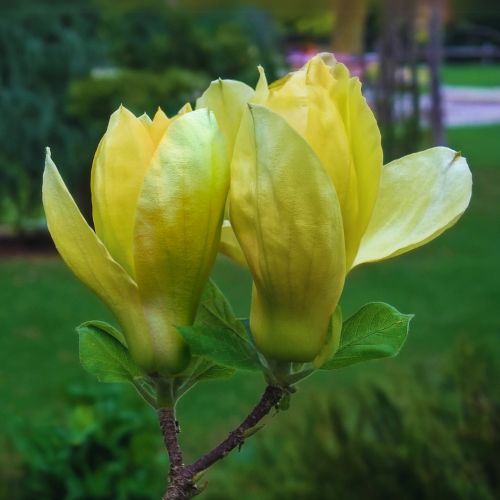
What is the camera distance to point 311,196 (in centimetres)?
32

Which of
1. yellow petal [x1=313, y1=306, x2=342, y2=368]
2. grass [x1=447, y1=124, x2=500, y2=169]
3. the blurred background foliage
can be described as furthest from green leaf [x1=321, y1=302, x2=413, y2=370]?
grass [x1=447, y1=124, x2=500, y2=169]

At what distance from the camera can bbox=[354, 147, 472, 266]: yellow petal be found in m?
0.36

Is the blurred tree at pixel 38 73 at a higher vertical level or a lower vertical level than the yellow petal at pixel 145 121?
lower

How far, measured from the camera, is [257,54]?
237 inches

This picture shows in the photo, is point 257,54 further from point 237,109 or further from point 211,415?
point 237,109

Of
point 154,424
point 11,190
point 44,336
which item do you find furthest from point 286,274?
point 11,190

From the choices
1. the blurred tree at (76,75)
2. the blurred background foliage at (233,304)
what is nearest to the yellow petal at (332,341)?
the blurred background foliage at (233,304)

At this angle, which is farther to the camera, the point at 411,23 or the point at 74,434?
the point at 411,23

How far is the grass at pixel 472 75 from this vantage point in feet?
56.1

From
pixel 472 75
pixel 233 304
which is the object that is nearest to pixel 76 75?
pixel 233 304

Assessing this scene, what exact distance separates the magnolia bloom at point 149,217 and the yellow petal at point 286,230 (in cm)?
1

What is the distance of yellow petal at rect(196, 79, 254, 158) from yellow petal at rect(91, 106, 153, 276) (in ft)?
0.11

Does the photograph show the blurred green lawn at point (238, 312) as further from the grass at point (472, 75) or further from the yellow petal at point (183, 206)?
the grass at point (472, 75)

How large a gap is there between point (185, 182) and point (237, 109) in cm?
5
